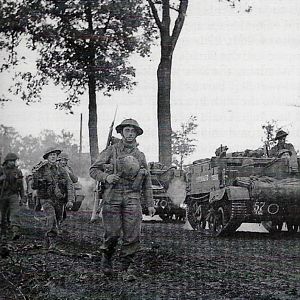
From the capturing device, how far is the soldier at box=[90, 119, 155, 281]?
15.6 ft

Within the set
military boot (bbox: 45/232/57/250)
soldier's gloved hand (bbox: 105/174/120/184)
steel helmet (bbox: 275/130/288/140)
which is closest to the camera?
soldier's gloved hand (bbox: 105/174/120/184)

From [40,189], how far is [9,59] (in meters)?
2.11

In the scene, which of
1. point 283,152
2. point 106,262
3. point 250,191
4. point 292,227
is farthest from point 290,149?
point 106,262

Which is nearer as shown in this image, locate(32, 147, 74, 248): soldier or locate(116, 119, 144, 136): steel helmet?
locate(116, 119, 144, 136): steel helmet

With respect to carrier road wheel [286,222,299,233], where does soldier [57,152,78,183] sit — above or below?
above

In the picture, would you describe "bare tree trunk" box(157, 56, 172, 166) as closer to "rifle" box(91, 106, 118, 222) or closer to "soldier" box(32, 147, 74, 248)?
"rifle" box(91, 106, 118, 222)

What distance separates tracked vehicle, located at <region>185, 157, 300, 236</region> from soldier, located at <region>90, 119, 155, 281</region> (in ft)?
11.4

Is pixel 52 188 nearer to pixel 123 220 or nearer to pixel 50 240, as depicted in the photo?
pixel 50 240

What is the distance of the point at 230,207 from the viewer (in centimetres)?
870

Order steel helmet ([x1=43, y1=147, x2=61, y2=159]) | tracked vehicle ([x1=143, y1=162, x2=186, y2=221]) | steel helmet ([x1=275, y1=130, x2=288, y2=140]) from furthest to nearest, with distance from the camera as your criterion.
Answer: tracked vehicle ([x1=143, y1=162, x2=186, y2=221])
steel helmet ([x1=275, y1=130, x2=288, y2=140])
steel helmet ([x1=43, y1=147, x2=61, y2=159])

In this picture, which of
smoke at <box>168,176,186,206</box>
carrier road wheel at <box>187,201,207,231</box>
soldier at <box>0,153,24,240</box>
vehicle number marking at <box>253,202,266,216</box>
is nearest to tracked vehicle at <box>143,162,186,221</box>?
smoke at <box>168,176,186,206</box>

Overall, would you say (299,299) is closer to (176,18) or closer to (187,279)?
(187,279)

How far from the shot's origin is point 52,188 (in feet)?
20.7

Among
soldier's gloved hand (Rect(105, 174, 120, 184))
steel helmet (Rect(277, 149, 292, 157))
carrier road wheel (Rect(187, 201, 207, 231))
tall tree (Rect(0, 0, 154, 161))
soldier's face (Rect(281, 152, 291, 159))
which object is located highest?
tall tree (Rect(0, 0, 154, 161))
